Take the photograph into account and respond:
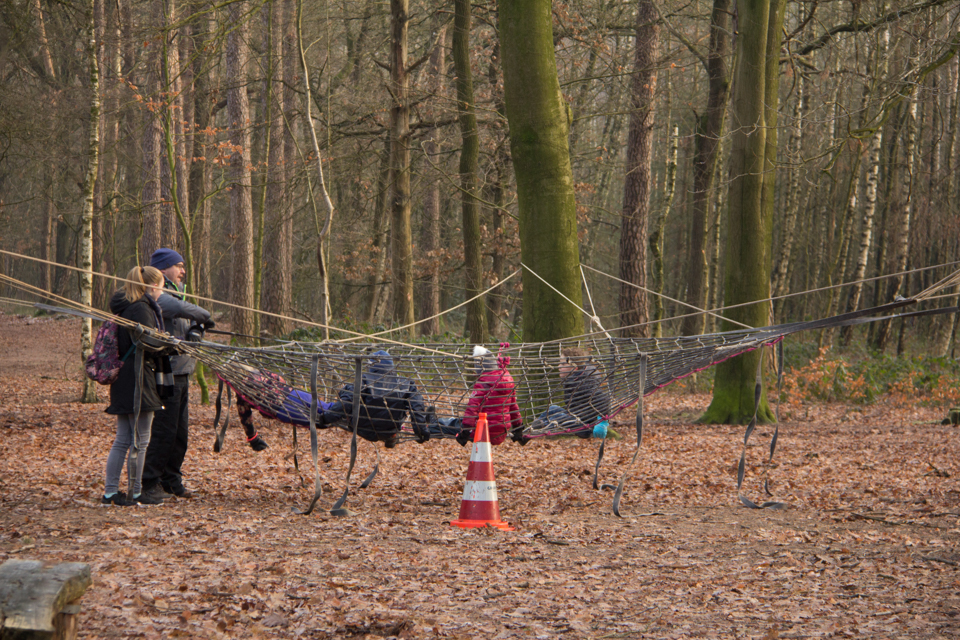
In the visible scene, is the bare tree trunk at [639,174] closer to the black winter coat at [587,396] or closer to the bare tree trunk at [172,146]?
the bare tree trunk at [172,146]

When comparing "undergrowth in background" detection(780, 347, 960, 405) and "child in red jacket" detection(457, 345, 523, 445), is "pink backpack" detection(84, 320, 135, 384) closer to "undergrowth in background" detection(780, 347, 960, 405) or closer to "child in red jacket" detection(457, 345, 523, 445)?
"child in red jacket" detection(457, 345, 523, 445)

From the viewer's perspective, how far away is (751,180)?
901cm

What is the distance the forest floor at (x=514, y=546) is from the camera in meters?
3.08

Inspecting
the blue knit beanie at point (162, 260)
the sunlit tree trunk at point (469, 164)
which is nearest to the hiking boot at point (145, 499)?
the blue knit beanie at point (162, 260)

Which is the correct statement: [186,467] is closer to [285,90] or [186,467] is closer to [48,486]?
[48,486]

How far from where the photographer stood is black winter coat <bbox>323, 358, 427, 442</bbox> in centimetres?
498

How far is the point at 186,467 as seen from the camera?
6527 millimetres

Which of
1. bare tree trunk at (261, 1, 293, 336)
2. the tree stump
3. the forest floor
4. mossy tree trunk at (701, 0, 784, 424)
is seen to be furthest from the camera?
bare tree trunk at (261, 1, 293, 336)

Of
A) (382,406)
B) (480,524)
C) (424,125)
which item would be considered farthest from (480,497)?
(424,125)

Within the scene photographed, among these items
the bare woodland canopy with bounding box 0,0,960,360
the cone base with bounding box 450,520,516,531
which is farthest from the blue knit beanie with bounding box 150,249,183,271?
the bare woodland canopy with bounding box 0,0,960,360

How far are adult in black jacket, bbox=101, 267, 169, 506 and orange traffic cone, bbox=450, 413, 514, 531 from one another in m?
1.84

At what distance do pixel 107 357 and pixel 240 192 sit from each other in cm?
845

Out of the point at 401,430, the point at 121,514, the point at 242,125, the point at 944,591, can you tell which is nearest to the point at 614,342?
the point at 401,430

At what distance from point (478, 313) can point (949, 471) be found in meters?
6.89
